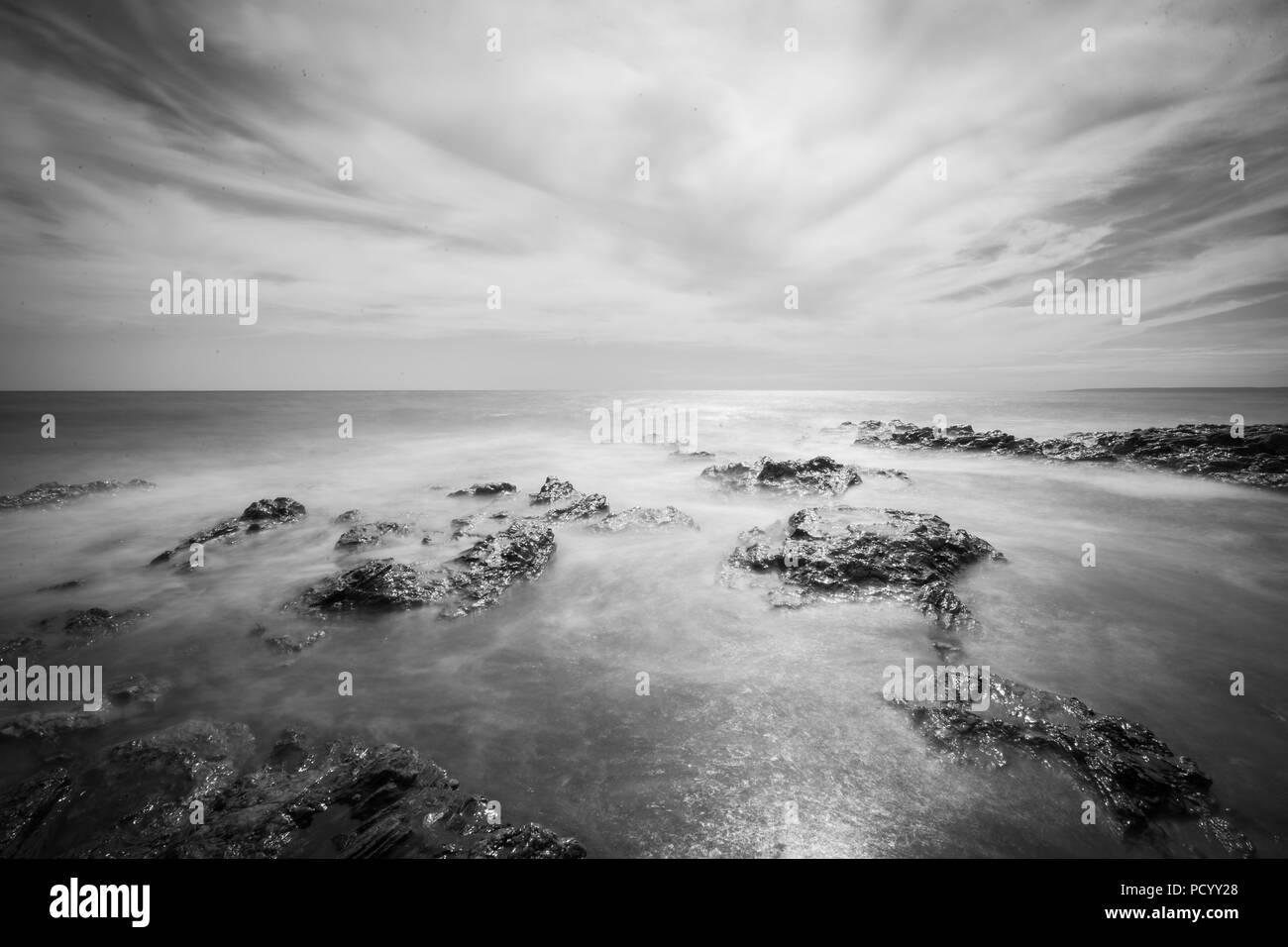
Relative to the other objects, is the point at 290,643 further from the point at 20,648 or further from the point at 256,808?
the point at 20,648

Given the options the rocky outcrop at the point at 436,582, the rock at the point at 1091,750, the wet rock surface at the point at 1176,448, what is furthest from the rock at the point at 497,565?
the wet rock surface at the point at 1176,448

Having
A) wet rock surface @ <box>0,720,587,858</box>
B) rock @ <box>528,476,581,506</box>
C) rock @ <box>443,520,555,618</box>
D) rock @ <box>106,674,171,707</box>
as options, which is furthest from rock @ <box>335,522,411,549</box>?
wet rock surface @ <box>0,720,587,858</box>

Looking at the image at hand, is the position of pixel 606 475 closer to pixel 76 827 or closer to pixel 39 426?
pixel 76 827

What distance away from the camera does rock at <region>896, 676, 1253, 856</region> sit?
→ 3.66 meters

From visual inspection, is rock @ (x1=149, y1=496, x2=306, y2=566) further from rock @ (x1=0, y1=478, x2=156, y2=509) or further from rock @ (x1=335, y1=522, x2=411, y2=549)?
rock @ (x1=0, y1=478, x2=156, y2=509)

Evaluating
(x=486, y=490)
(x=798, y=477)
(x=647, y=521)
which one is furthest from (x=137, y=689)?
(x=798, y=477)

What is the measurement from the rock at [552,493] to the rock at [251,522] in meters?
6.16

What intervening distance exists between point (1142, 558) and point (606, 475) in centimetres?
1569

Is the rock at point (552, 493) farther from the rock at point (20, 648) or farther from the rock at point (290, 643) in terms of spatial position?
the rock at point (20, 648)

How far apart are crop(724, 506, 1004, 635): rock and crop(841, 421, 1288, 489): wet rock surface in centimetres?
1422

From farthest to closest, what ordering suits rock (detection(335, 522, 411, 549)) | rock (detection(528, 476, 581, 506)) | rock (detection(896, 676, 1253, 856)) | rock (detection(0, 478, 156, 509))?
rock (detection(528, 476, 581, 506)) < rock (detection(0, 478, 156, 509)) < rock (detection(335, 522, 411, 549)) < rock (detection(896, 676, 1253, 856))
